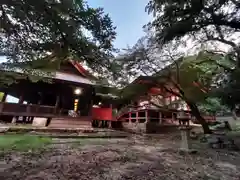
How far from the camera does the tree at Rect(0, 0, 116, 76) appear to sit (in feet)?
11.4

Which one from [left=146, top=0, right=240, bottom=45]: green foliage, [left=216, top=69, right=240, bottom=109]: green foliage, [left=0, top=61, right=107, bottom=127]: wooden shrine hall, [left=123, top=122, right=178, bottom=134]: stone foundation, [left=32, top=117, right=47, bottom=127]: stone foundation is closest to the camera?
[left=146, top=0, right=240, bottom=45]: green foliage

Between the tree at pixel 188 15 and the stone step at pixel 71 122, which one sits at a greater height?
the tree at pixel 188 15

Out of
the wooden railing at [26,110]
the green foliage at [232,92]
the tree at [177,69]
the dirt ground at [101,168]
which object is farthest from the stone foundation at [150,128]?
the dirt ground at [101,168]

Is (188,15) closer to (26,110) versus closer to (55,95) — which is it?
(26,110)

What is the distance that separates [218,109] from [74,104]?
14.5 m

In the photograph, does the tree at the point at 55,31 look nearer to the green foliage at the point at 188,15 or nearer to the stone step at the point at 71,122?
the green foliage at the point at 188,15

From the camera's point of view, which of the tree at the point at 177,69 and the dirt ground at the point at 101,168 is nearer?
the dirt ground at the point at 101,168

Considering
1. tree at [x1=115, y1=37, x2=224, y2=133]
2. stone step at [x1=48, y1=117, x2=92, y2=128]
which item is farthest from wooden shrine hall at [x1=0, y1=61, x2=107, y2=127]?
tree at [x1=115, y1=37, x2=224, y2=133]

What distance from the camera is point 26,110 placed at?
12828 mm

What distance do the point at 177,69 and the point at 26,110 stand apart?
425 inches

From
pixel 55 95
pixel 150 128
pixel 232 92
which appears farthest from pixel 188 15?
pixel 55 95

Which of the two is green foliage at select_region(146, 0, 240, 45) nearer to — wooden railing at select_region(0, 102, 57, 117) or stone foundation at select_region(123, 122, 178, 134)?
stone foundation at select_region(123, 122, 178, 134)

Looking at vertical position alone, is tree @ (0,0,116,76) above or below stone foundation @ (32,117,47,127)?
above

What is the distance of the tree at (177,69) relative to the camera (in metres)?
11.2
